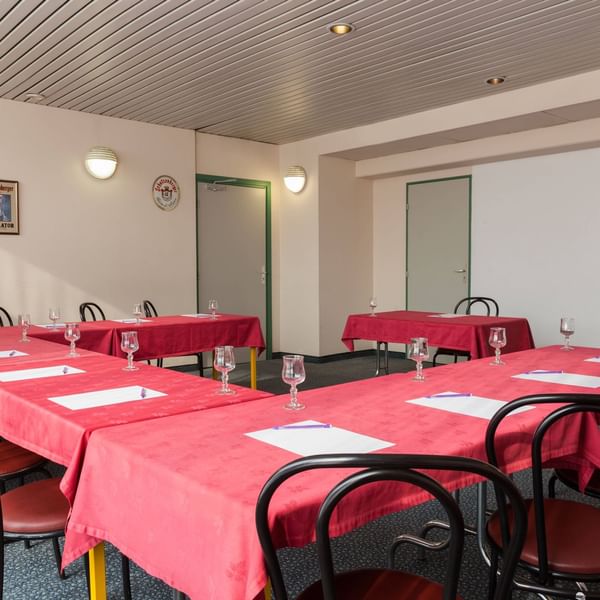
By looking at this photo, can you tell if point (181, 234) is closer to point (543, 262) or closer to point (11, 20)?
point (11, 20)

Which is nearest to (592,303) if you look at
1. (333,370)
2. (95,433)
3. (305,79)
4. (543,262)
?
(543,262)

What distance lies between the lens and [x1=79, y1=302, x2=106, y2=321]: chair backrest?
218 inches

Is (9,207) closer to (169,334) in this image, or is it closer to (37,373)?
(169,334)

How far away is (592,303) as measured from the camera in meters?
5.84

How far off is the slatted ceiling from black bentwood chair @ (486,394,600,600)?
115 inches

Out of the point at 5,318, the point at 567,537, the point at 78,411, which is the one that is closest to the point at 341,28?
the point at 78,411

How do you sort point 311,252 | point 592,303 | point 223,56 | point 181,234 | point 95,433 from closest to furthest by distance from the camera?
point 95,433 → point 223,56 → point 592,303 → point 181,234 → point 311,252

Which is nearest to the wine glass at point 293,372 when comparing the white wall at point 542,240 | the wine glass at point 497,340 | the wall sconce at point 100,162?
the wine glass at point 497,340

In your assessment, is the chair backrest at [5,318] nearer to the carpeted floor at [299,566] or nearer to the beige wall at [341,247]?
the carpeted floor at [299,566]

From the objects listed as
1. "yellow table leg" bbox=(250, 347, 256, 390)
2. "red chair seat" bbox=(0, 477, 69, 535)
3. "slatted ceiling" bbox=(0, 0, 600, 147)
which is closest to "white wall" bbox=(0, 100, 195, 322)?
"slatted ceiling" bbox=(0, 0, 600, 147)

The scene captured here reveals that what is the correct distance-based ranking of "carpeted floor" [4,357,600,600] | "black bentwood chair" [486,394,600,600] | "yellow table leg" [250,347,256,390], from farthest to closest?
"yellow table leg" [250,347,256,390]
"carpeted floor" [4,357,600,600]
"black bentwood chair" [486,394,600,600]

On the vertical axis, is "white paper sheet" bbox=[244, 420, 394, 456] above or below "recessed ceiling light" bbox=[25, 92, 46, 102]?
below

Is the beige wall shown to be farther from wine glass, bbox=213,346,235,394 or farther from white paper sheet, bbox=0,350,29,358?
wine glass, bbox=213,346,235,394

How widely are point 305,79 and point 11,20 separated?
2183 mm
